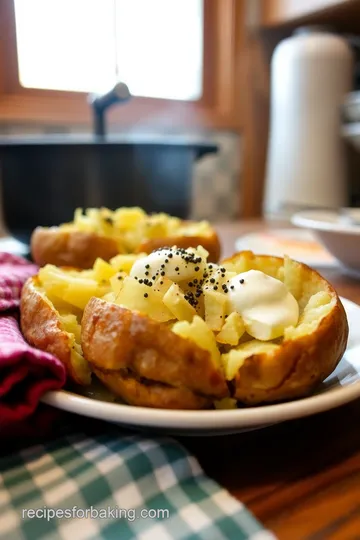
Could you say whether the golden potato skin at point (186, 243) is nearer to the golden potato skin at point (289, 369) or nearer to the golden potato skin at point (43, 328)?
the golden potato skin at point (43, 328)

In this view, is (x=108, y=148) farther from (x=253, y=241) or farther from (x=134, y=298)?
(x=134, y=298)

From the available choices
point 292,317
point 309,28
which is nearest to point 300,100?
point 309,28

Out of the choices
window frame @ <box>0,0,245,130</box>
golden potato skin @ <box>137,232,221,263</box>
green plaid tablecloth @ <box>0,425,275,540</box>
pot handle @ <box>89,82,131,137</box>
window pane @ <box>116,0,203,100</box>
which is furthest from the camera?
window pane @ <box>116,0,203,100</box>

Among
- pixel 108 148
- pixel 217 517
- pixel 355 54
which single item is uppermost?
pixel 355 54

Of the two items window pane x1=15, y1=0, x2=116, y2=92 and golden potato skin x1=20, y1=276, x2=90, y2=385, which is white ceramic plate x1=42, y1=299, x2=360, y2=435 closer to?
golden potato skin x1=20, y1=276, x2=90, y2=385

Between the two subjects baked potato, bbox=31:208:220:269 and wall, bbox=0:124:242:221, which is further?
wall, bbox=0:124:242:221

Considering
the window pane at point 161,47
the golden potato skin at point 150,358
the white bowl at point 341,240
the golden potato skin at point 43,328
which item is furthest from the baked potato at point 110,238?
the window pane at point 161,47

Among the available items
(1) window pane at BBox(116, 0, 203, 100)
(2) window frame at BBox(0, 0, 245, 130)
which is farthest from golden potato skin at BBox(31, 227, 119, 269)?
(1) window pane at BBox(116, 0, 203, 100)
